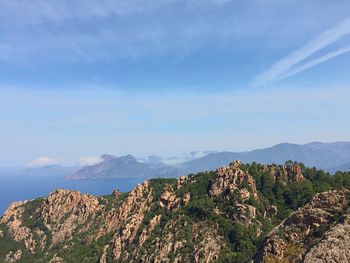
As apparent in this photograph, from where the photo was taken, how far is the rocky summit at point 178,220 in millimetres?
113500

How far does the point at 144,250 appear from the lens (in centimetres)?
11988

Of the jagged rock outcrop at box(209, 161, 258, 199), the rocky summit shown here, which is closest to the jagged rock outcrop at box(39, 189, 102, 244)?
the rocky summit

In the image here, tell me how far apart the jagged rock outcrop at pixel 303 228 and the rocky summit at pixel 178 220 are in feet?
76.8

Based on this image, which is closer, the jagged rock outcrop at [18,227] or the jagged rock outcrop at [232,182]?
the jagged rock outcrop at [232,182]

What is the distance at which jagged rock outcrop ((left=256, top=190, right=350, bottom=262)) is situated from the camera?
5369 centimetres

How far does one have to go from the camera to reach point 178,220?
4857 inches

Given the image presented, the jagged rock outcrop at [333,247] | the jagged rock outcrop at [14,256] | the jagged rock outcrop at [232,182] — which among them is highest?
the jagged rock outcrop at [232,182]

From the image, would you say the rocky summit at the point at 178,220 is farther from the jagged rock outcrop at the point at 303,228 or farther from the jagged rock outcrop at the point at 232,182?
the jagged rock outcrop at the point at 303,228

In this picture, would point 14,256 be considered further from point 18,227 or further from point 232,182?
point 232,182

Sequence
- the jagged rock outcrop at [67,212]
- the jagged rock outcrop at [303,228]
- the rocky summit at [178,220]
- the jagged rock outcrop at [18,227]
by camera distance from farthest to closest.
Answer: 1. the jagged rock outcrop at [67,212]
2. the jagged rock outcrop at [18,227]
3. the rocky summit at [178,220]
4. the jagged rock outcrop at [303,228]

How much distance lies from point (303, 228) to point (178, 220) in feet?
227

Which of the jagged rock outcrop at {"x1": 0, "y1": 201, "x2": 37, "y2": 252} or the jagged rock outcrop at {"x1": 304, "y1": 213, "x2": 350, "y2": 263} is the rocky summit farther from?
the jagged rock outcrop at {"x1": 304, "y1": 213, "x2": 350, "y2": 263}

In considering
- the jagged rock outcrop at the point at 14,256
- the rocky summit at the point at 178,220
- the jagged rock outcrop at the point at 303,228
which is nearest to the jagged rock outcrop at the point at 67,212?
the rocky summit at the point at 178,220

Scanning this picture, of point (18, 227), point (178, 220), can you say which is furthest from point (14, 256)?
point (178, 220)
